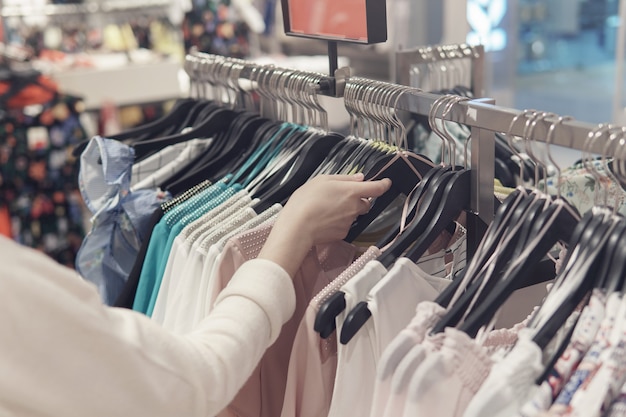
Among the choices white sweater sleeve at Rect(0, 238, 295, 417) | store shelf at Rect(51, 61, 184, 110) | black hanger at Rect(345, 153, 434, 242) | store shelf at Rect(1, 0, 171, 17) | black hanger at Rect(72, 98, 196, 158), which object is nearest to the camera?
white sweater sleeve at Rect(0, 238, 295, 417)

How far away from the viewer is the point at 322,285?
3.60ft

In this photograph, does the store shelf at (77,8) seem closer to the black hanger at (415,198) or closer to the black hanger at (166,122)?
the black hanger at (166,122)

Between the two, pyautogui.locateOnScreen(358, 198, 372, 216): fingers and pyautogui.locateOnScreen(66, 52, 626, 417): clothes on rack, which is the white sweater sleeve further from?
pyautogui.locateOnScreen(358, 198, 372, 216): fingers

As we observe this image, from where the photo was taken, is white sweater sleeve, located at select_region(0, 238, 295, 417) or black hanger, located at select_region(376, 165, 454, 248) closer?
white sweater sleeve, located at select_region(0, 238, 295, 417)

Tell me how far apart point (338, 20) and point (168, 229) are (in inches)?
18.7

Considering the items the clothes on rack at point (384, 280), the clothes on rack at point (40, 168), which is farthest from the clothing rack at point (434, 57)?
the clothes on rack at point (40, 168)

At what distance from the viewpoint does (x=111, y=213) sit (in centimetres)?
146

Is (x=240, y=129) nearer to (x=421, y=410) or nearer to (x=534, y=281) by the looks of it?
(x=534, y=281)

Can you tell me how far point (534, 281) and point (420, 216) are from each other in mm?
232

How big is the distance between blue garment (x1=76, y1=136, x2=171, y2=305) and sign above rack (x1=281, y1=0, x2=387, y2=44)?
0.43 meters

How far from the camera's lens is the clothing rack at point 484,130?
83 cm

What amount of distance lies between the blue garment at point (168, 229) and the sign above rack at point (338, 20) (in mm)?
318

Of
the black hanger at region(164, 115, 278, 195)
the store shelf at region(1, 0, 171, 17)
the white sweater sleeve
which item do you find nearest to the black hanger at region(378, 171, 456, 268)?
the white sweater sleeve

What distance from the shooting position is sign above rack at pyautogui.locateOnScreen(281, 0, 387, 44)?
43.6 inches
